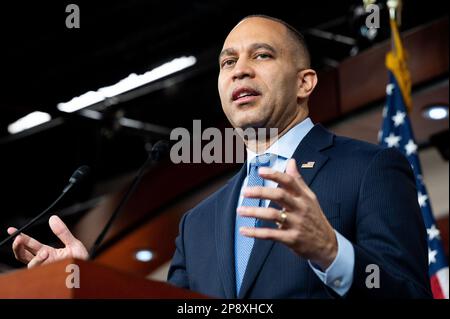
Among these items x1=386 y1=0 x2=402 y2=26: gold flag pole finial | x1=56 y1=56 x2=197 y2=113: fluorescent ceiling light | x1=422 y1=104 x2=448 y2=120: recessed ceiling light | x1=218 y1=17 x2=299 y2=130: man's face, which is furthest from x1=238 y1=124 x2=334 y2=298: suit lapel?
x1=56 y1=56 x2=197 y2=113: fluorescent ceiling light

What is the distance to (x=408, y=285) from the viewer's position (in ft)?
5.01

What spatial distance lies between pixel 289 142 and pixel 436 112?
2970 millimetres

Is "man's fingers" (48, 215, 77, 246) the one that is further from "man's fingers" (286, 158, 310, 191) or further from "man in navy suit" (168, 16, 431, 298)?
"man's fingers" (286, 158, 310, 191)

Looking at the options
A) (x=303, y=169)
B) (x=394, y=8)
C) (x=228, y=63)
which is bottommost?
(x=303, y=169)

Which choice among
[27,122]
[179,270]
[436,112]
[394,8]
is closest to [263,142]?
[179,270]

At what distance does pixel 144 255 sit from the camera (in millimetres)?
6414

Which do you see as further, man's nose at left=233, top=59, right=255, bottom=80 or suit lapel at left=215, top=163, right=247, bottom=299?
man's nose at left=233, top=59, right=255, bottom=80

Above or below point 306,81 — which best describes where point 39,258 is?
below

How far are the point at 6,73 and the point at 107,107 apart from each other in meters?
1.01

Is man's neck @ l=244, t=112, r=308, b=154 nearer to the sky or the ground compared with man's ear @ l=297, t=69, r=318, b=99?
nearer to the ground

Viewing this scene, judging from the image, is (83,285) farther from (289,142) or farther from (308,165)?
(289,142)

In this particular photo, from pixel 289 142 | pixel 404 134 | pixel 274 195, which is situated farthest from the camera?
pixel 404 134

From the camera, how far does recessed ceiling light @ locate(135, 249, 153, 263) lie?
6.34 meters
